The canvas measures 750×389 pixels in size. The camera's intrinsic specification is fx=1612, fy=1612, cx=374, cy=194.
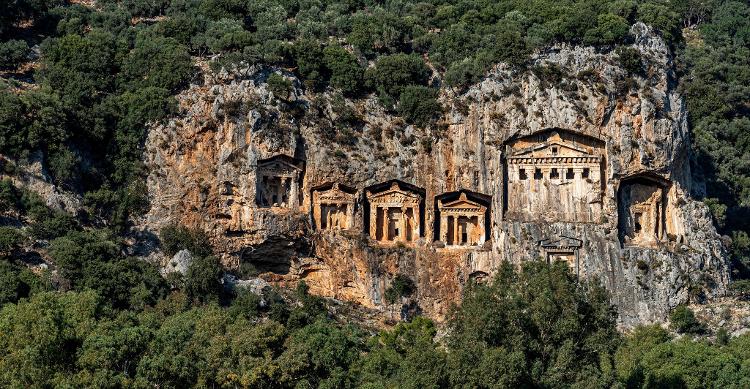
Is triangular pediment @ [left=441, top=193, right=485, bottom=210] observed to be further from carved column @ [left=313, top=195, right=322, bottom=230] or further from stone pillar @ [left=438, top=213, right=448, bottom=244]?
carved column @ [left=313, top=195, right=322, bottom=230]

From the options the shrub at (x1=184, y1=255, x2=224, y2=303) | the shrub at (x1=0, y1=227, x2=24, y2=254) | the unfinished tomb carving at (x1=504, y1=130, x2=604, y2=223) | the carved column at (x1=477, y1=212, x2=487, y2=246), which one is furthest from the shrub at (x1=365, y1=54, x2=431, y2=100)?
the shrub at (x1=0, y1=227, x2=24, y2=254)

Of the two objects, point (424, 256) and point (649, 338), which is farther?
point (424, 256)

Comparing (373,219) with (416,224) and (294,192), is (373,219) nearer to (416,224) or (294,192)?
(416,224)

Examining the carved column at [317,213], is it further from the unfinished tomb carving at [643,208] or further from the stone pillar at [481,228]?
the unfinished tomb carving at [643,208]

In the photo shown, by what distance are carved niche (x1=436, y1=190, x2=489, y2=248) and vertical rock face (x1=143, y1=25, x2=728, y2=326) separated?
116 mm

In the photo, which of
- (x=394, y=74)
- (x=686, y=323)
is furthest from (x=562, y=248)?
(x=394, y=74)

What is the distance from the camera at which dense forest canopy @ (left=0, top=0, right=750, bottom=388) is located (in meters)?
68.4

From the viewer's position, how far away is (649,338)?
83.4 metres

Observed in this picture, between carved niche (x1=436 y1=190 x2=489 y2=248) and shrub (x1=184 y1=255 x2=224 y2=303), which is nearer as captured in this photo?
shrub (x1=184 y1=255 x2=224 y2=303)

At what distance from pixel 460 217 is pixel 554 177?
19.6 feet

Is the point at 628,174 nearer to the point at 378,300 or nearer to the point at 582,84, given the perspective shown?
the point at 582,84

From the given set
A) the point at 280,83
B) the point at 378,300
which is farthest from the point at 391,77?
the point at 378,300

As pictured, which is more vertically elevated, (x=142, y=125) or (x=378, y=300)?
(x=142, y=125)

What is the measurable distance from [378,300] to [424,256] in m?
3.71
